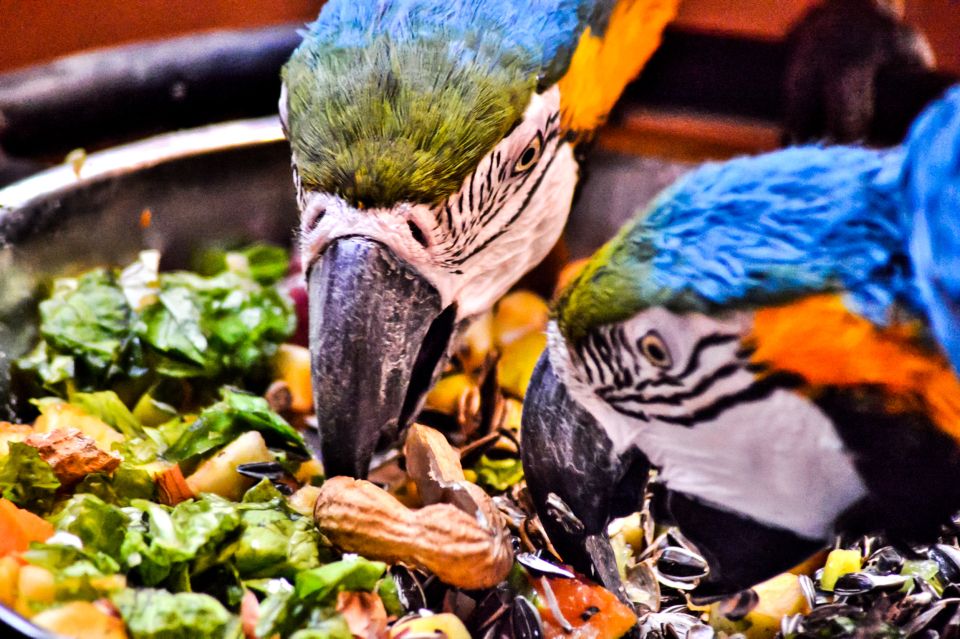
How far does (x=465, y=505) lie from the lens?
1.94 ft

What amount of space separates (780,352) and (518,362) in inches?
17.6

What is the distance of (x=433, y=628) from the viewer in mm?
555

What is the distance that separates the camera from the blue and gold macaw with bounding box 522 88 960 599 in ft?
1.47

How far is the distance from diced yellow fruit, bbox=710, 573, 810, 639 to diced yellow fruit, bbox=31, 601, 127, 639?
0.38 metres

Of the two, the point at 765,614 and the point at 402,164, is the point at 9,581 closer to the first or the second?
the point at 402,164

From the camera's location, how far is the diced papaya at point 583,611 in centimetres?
59

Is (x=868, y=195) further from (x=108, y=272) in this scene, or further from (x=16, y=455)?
(x=108, y=272)

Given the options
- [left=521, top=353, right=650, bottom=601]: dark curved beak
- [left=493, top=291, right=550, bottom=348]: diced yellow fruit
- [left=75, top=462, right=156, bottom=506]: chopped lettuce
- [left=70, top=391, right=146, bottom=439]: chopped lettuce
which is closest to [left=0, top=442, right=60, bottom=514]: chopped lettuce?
[left=75, top=462, right=156, bottom=506]: chopped lettuce

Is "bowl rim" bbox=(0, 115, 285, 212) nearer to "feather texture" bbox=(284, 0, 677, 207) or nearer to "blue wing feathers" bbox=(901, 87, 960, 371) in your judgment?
"feather texture" bbox=(284, 0, 677, 207)

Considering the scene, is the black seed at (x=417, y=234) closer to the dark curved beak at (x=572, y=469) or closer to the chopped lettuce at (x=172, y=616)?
the dark curved beak at (x=572, y=469)

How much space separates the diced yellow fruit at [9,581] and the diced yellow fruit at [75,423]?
7.6 inches

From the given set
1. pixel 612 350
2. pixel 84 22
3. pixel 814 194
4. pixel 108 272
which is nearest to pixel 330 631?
pixel 612 350

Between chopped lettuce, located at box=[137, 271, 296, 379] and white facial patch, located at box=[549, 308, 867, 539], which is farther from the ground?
white facial patch, located at box=[549, 308, 867, 539]

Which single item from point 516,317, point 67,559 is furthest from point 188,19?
point 67,559
